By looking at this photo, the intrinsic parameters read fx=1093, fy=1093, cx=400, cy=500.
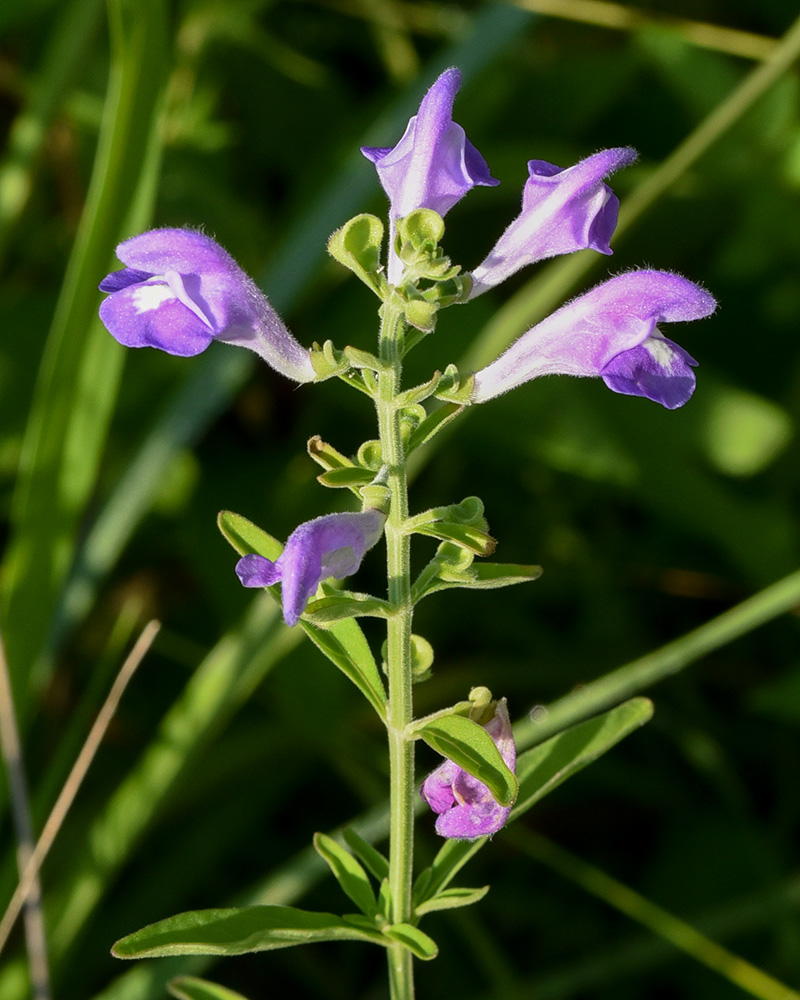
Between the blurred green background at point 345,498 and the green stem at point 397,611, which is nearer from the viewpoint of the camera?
the green stem at point 397,611

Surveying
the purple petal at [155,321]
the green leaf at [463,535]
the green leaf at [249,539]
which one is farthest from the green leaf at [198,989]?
the purple petal at [155,321]

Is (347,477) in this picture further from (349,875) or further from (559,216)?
(349,875)

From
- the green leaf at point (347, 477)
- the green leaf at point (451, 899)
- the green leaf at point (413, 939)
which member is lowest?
the green leaf at point (413, 939)

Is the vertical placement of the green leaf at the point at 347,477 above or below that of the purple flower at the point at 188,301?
below

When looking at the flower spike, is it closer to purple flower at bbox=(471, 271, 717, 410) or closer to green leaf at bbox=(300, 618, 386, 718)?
purple flower at bbox=(471, 271, 717, 410)

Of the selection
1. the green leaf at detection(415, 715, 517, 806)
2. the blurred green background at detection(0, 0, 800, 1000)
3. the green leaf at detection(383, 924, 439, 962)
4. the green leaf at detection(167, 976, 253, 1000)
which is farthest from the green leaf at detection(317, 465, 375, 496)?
the blurred green background at detection(0, 0, 800, 1000)

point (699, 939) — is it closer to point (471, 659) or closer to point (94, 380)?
point (471, 659)

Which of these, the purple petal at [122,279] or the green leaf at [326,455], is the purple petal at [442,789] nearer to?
the green leaf at [326,455]
